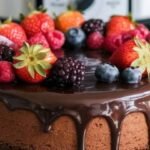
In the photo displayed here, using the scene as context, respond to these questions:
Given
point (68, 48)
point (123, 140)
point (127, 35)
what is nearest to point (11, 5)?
point (68, 48)

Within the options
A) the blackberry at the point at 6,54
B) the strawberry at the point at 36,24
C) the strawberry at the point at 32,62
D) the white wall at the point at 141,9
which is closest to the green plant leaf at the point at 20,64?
the strawberry at the point at 32,62

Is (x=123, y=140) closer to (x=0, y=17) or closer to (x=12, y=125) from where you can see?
(x=12, y=125)

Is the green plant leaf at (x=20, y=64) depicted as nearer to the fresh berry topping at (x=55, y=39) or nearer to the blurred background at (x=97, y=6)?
the fresh berry topping at (x=55, y=39)

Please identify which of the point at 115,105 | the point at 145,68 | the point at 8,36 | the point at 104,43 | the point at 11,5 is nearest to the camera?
the point at 115,105

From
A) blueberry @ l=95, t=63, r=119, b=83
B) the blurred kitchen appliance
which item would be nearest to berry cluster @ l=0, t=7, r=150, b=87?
blueberry @ l=95, t=63, r=119, b=83

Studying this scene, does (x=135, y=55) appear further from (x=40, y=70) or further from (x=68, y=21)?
(x=68, y=21)
